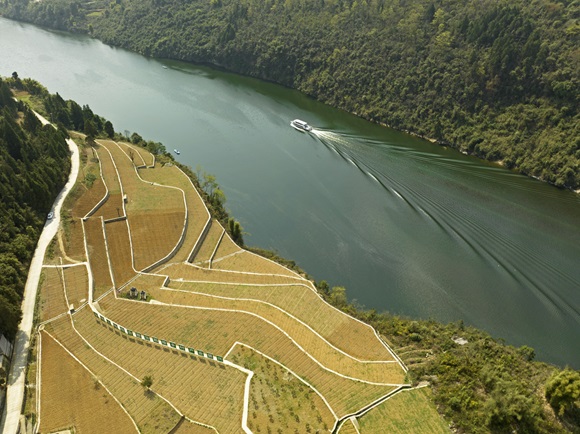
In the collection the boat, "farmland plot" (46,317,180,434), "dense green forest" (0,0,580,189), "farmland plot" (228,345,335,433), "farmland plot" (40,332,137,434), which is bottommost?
"farmland plot" (40,332,137,434)

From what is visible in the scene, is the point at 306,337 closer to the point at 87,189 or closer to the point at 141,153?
the point at 87,189

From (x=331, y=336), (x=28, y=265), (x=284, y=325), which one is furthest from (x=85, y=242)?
(x=331, y=336)

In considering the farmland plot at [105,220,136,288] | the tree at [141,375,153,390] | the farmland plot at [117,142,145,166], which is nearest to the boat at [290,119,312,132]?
the farmland plot at [117,142,145,166]

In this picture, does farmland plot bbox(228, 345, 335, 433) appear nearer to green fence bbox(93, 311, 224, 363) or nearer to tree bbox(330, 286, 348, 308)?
green fence bbox(93, 311, 224, 363)

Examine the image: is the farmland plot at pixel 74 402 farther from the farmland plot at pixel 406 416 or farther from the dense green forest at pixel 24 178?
the farmland plot at pixel 406 416

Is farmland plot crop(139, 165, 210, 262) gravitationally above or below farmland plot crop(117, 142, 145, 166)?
below

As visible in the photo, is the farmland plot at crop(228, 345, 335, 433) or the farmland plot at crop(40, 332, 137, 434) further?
the farmland plot at crop(40, 332, 137, 434)

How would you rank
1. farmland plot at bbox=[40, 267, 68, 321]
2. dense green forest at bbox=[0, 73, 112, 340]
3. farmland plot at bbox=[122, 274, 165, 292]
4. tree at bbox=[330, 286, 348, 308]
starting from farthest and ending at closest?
farmland plot at bbox=[122, 274, 165, 292] → tree at bbox=[330, 286, 348, 308] → dense green forest at bbox=[0, 73, 112, 340] → farmland plot at bbox=[40, 267, 68, 321]
